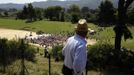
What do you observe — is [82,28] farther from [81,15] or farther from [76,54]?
[81,15]

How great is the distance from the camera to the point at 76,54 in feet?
18.3

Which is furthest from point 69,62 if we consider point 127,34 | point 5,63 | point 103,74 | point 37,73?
point 127,34

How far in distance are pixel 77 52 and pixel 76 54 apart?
37 mm

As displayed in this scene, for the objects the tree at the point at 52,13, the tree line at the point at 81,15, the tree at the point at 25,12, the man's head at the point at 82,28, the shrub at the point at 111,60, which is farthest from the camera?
the tree at the point at 25,12

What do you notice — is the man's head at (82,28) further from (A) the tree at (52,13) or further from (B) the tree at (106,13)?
(A) the tree at (52,13)

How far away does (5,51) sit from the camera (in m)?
15.7

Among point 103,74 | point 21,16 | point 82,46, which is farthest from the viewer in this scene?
point 21,16

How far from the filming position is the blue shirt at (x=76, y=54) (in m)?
5.52

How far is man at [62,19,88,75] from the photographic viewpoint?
5523mm

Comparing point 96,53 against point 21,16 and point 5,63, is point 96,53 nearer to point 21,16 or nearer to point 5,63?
point 5,63

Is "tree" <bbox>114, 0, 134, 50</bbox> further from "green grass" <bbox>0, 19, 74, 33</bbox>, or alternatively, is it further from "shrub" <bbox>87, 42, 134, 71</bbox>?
"green grass" <bbox>0, 19, 74, 33</bbox>

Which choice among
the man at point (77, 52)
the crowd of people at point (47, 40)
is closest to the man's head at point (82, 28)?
the man at point (77, 52)

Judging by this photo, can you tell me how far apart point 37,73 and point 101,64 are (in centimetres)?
505

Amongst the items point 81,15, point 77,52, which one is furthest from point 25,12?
point 77,52
